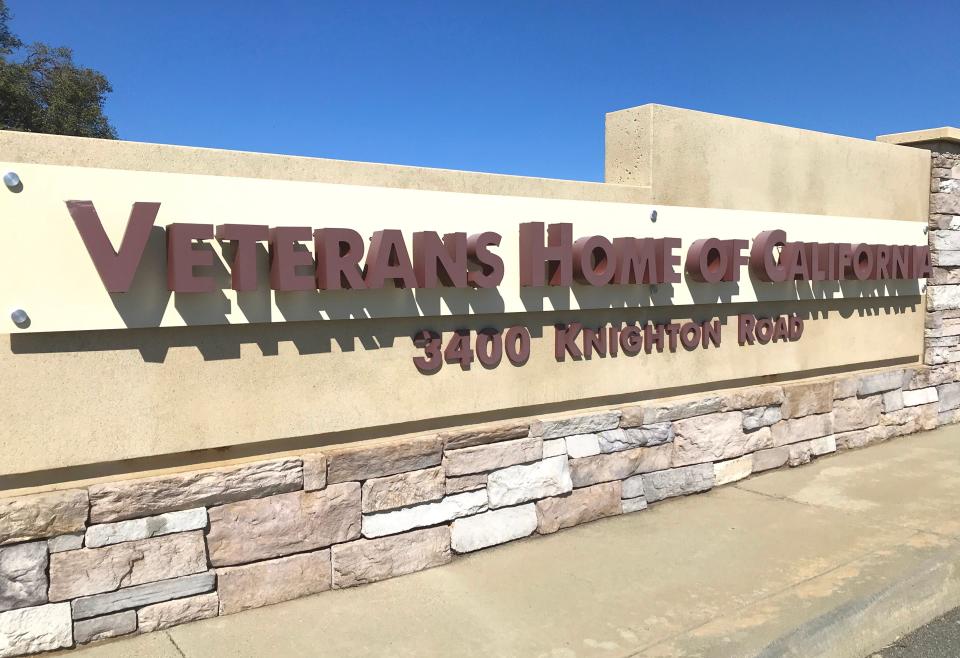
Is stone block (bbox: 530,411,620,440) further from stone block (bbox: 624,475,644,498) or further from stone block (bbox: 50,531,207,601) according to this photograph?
stone block (bbox: 50,531,207,601)

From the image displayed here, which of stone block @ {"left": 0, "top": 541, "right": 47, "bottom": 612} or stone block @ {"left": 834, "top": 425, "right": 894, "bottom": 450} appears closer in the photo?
stone block @ {"left": 0, "top": 541, "right": 47, "bottom": 612}

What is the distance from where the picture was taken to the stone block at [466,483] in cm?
533

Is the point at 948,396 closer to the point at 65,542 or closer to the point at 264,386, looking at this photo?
the point at 264,386

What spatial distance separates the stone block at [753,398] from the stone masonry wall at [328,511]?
19mm

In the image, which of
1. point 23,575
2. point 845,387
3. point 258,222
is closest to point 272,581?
point 23,575

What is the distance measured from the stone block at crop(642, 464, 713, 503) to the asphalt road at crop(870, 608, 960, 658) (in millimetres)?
2117

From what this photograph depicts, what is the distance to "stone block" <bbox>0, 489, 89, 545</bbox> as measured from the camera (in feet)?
13.0

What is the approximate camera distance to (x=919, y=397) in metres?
8.90

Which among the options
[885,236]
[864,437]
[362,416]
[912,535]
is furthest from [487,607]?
[885,236]

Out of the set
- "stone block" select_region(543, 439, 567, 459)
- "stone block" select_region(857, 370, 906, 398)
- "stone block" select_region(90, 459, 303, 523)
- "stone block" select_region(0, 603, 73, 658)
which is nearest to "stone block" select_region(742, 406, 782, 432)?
"stone block" select_region(857, 370, 906, 398)

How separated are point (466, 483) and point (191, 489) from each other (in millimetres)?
1797

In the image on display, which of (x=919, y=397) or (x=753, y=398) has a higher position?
(x=753, y=398)

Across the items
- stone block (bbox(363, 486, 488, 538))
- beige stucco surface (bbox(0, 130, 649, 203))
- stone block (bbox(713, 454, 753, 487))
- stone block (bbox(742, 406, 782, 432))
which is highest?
beige stucco surface (bbox(0, 130, 649, 203))

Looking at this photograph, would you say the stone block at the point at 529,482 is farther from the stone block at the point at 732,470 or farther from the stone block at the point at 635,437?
the stone block at the point at 732,470
